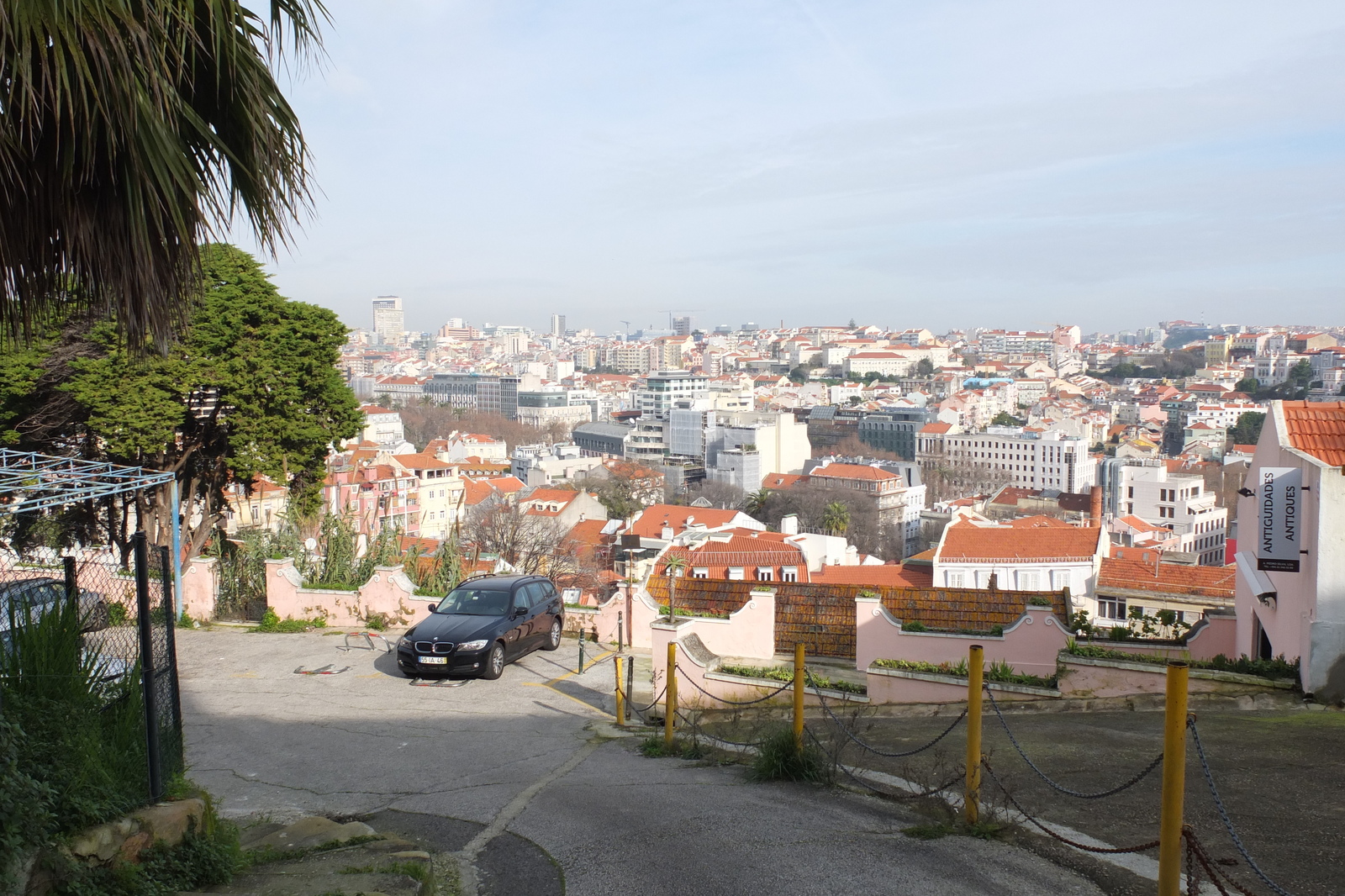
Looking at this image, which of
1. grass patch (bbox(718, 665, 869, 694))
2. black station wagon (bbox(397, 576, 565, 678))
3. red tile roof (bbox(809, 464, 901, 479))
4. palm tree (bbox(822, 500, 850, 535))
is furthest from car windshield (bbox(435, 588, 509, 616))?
red tile roof (bbox(809, 464, 901, 479))

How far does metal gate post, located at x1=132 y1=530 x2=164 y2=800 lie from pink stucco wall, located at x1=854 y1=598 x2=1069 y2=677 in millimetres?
7856

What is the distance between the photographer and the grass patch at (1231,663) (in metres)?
9.15

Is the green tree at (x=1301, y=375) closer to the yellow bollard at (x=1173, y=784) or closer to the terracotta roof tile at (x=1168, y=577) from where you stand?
the terracotta roof tile at (x=1168, y=577)

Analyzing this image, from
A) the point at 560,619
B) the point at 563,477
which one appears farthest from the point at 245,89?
the point at 563,477

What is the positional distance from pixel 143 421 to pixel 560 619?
7363mm

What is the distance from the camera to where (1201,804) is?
5.56 m

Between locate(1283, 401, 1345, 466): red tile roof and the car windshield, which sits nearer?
locate(1283, 401, 1345, 466): red tile roof

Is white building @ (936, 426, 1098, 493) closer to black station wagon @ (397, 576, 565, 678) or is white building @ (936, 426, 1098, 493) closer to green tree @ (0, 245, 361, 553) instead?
green tree @ (0, 245, 361, 553)

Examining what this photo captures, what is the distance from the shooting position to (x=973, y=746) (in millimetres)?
5531

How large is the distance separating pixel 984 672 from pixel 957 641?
1.31m

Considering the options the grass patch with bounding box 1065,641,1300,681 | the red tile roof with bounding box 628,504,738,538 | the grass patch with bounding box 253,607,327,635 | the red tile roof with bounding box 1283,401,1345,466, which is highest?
the red tile roof with bounding box 1283,401,1345,466

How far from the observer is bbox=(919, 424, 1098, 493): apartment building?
11350 cm

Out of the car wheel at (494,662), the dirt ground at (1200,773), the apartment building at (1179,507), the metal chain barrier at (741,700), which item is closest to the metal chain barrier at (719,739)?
the metal chain barrier at (741,700)

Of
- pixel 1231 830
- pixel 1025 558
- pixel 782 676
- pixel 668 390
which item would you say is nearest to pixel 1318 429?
pixel 782 676
